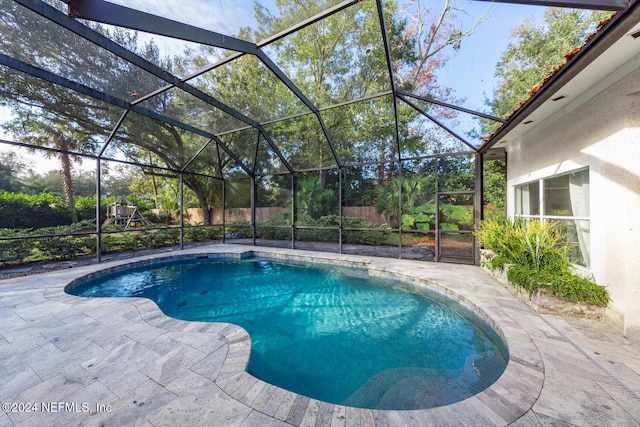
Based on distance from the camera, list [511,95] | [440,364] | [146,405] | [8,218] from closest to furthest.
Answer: [146,405]
[440,364]
[8,218]
[511,95]

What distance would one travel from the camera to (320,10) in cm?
324

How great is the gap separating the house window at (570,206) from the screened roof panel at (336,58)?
14.5ft

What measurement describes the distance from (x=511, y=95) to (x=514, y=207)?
7546 mm

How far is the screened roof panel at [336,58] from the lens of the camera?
5094mm

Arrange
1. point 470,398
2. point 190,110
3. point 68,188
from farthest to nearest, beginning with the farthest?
point 68,188
point 190,110
point 470,398

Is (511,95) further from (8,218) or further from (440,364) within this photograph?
(8,218)

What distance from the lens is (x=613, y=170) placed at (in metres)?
2.60

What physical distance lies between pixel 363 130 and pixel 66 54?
23.1 ft

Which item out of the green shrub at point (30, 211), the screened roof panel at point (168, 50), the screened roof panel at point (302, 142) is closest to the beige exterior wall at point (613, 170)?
the screened roof panel at point (168, 50)

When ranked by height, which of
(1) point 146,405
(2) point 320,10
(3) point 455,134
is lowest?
(1) point 146,405

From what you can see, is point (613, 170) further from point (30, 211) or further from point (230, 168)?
point (30, 211)

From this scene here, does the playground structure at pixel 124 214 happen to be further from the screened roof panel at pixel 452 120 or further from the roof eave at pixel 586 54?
the roof eave at pixel 586 54

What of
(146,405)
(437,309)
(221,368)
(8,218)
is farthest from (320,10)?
→ (8,218)

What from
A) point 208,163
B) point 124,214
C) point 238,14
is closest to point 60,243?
point 208,163
